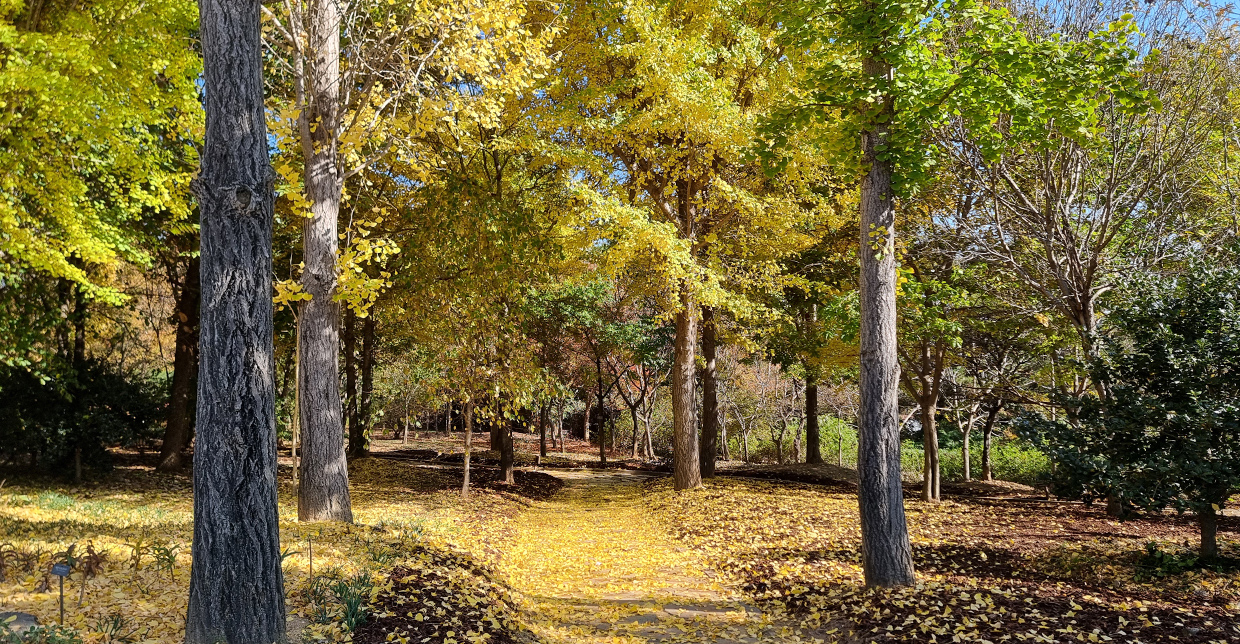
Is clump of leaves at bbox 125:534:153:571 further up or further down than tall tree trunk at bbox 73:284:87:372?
further down

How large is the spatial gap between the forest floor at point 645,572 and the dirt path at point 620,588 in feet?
0.11

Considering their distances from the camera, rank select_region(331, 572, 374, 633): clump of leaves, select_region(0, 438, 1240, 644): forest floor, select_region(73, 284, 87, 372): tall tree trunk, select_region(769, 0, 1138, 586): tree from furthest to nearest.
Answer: select_region(73, 284, 87, 372): tall tree trunk < select_region(769, 0, 1138, 586): tree < select_region(0, 438, 1240, 644): forest floor < select_region(331, 572, 374, 633): clump of leaves

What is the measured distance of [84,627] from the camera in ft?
11.7

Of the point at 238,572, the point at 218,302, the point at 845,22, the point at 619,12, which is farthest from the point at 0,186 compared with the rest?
the point at 845,22

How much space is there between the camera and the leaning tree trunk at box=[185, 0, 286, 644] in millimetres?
3436

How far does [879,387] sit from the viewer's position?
5723mm

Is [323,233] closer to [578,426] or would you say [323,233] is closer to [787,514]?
[787,514]

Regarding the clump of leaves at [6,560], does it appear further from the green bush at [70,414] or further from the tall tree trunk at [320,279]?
the green bush at [70,414]

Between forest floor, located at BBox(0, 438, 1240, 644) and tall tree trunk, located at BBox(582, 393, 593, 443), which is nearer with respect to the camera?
forest floor, located at BBox(0, 438, 1240, 644)

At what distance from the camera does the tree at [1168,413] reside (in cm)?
550

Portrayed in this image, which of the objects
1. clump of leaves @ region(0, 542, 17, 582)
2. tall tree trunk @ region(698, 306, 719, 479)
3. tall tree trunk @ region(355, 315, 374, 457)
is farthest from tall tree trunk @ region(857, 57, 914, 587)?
tall tree trunk @ region(355, 315, 374, 457)

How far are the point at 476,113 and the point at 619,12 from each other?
351cm

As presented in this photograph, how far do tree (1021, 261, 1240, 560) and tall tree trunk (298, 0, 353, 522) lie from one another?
280 inches

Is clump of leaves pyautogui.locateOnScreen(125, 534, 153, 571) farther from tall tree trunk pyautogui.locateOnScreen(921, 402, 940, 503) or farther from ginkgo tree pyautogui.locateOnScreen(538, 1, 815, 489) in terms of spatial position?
tall tree trunk pyautogui.locateOnScreen(921, 402, 940, 503)
